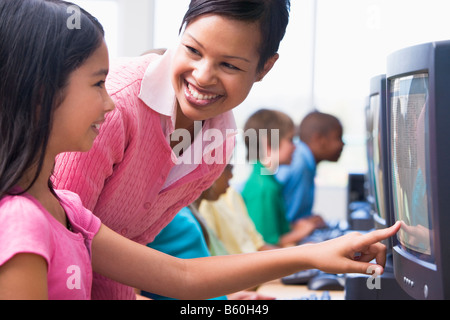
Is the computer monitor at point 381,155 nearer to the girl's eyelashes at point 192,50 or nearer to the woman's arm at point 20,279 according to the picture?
the girl's eyelashes at point 192,50

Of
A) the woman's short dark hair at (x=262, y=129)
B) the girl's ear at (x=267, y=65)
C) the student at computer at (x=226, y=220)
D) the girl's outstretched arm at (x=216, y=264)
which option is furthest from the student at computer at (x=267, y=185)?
the girl's outstretched arm at (x=216, y=264)

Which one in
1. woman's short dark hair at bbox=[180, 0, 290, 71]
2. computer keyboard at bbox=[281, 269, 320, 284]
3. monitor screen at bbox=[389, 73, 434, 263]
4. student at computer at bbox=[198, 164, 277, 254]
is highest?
woman's short dark hair at bbox=[180, 0, 290, 71]

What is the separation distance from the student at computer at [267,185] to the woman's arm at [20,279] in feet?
8.27

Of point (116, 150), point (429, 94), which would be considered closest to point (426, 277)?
point (429, 94)

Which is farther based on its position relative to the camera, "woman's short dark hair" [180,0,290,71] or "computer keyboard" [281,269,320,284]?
"computer keyboard" [281,269,320,284]

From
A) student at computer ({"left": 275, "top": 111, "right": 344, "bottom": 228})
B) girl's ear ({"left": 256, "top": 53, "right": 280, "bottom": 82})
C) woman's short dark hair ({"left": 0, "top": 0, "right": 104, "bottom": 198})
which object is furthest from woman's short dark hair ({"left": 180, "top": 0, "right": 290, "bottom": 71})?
student at computer ({"left": 275, "top": 111, "right": 344, "bottom": 228})

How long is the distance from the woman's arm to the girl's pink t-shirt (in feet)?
0.04

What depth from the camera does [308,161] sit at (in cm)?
378

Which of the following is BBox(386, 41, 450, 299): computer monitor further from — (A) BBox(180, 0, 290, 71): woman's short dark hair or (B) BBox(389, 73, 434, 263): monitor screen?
(A) BBox(180, 0, 290, 71): woman's short dark hair

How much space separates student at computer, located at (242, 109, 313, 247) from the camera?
10.7 ft

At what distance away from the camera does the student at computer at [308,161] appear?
3637 millimetres

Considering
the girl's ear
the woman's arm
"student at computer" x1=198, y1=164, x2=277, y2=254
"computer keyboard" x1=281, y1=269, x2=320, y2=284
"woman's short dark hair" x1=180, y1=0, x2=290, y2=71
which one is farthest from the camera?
"student at computer" x1=198, y1=164, x2=277, y2=254

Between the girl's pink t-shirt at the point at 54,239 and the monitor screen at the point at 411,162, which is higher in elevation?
the monitor screen at the point at 411,162
